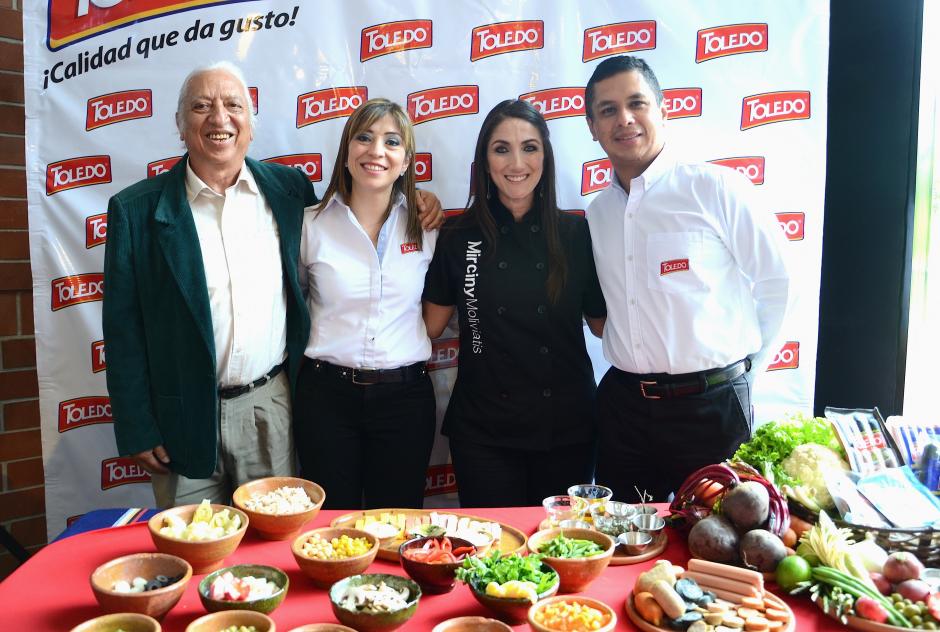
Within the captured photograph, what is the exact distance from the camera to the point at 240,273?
108 inches

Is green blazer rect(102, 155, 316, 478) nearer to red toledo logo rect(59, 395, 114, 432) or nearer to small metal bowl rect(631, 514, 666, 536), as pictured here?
red toledo logo rect(59, 395, 114, 432)

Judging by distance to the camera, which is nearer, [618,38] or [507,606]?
[507,606]

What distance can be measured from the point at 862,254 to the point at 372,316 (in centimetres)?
229

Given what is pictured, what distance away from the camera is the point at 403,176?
10.1ft

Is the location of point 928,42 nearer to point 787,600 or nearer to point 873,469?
point 873,469

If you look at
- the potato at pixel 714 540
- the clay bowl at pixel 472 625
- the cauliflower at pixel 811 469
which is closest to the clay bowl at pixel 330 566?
the clay bowl at pixel 472 625

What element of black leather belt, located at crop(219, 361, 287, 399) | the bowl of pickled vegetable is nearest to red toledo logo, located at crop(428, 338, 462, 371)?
black leather belt, located at crop(219, 361, 287, 399)

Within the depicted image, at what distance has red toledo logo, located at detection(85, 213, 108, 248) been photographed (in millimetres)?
3248

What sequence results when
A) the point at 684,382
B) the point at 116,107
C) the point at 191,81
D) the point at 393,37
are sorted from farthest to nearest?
the point at 393,37 < the point at 116,107 < the point at 191,81 < the point at 684,382

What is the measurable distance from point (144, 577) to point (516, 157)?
1913 millimetres

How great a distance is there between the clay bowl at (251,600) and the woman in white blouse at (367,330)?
4.05ft

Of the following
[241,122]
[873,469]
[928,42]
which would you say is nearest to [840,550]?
[873,469]

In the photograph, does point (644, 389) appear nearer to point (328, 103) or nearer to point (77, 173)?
point (328, 103)

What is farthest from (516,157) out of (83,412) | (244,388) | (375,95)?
(83,412)
